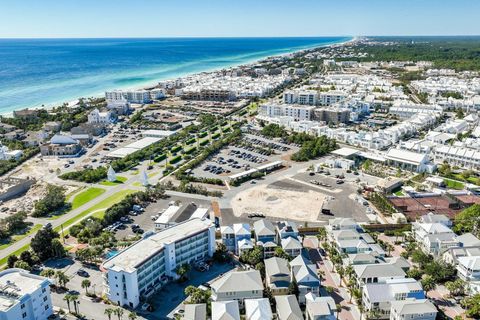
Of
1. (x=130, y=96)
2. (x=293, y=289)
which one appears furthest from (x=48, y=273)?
(x=130, y=96)

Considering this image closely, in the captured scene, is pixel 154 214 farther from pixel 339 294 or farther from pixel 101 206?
pixel 339 294

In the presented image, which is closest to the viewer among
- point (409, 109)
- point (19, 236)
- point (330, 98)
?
point (19, 236)

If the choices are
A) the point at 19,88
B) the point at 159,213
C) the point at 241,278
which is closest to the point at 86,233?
the point at 159,213

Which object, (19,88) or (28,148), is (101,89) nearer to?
(19,88)

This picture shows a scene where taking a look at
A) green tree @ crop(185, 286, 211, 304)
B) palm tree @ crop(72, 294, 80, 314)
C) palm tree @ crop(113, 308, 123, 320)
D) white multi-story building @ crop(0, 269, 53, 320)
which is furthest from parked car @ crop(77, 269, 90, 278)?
green tree @ crop(185, 286, 211, 304)

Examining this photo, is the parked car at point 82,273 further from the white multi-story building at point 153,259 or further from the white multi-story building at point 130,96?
the white multi-story building at point 130,96

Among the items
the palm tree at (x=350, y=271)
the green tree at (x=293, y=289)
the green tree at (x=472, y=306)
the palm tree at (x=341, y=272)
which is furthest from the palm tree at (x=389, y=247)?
the green tree at (x=293, y=289)
